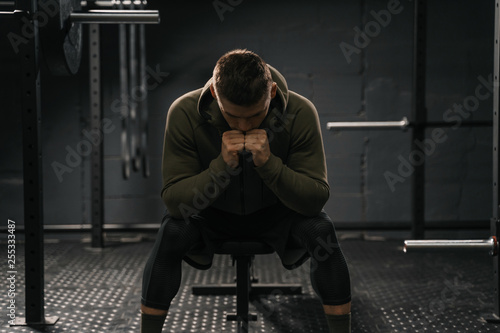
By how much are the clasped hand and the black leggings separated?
8.1 inches

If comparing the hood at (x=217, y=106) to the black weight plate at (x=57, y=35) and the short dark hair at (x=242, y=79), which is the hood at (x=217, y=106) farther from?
the black weight plate at (x=57, y=35)

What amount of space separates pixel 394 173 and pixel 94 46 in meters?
1.81

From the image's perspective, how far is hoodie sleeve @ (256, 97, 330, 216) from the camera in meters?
1.43

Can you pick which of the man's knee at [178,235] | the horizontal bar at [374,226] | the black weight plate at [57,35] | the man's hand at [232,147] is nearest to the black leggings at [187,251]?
the man's knee at [178,235]

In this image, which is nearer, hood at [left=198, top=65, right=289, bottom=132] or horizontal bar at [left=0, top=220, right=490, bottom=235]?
hood at [left=198, top=65, right=289, bottom=132]

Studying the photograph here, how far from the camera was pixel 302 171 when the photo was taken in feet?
5.01

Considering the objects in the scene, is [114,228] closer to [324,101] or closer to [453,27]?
[324,101]

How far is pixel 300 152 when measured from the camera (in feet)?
5.11

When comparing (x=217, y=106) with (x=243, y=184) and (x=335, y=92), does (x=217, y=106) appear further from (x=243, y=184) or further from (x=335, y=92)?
(x=335, y=92)

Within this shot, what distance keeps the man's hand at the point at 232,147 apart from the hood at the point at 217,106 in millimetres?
114

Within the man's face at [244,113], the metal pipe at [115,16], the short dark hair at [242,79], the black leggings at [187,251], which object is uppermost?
the metal pipe at [115,16]

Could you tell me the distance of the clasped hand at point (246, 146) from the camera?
1.40 metres

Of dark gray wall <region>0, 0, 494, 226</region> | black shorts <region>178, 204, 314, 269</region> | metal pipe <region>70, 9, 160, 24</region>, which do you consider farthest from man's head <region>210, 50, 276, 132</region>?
dark gray wall <region>0, 0, 494, 226</region>

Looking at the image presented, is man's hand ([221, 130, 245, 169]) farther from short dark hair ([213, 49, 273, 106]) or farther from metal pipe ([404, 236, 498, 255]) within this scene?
metal pipe ([404, 236, 498, 255])
